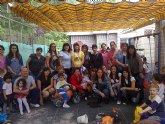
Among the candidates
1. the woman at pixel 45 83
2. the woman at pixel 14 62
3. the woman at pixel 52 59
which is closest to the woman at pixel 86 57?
the woman at pixel 52 59

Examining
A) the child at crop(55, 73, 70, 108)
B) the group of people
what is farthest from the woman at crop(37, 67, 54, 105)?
the child at crop(55, 73, 70, 108)

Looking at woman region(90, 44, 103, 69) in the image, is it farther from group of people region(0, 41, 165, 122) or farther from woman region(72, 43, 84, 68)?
woman region(72, 43, 84, 68)

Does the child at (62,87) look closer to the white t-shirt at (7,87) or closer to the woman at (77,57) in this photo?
the woman at (77,57)

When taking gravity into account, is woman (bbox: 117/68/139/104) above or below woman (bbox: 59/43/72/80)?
below

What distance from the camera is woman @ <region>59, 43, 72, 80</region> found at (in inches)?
284

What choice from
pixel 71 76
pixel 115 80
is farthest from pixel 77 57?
pixel 115 80

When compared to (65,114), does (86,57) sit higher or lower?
higher

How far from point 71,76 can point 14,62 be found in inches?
66.3

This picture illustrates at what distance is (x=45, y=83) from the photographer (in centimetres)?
693

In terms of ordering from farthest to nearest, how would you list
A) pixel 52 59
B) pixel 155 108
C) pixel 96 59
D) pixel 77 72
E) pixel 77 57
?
pixel 96 59
pixel 52 59
pixel 77 57
pixel 77 72
pixel 155 108

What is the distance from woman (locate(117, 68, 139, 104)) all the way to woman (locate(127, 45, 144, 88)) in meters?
0.26

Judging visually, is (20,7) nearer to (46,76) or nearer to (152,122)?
(46,76)

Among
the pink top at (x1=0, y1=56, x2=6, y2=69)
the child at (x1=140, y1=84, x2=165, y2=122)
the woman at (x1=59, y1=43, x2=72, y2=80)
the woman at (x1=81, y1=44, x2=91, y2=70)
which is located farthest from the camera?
the woman at (x1=81, y1=44, x2=91, y2=70)

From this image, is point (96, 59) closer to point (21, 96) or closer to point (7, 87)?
point (21, 96)
